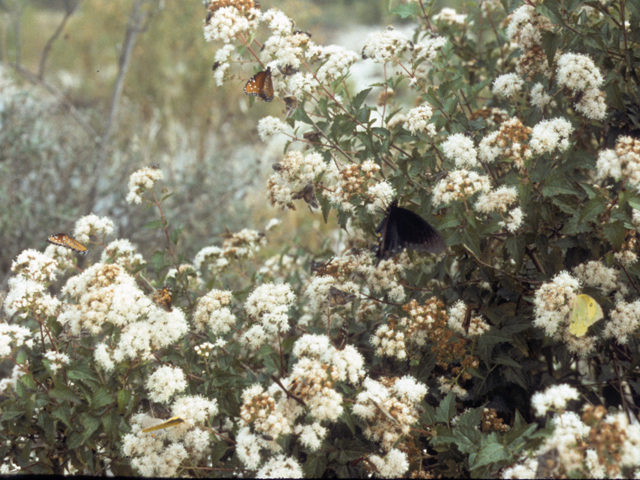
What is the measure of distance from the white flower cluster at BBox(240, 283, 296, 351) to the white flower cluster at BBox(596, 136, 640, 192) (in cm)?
113

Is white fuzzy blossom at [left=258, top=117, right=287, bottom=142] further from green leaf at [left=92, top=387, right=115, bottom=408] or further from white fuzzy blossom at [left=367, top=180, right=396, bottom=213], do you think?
green leaf at [left=92, top=387, right=115, bottom=408]

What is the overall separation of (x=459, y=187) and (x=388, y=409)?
0.77 meters

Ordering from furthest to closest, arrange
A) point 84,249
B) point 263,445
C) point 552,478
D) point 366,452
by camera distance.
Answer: point 84,249 → point 366,452 → point 263,445 → point 552,478

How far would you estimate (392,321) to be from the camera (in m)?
1.91

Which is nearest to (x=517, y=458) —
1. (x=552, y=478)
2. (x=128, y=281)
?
(x=552, y=478)

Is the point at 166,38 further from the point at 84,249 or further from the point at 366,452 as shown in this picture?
the point at 366,452

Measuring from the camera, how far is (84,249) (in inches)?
88.8

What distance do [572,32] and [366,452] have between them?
1.75 meters

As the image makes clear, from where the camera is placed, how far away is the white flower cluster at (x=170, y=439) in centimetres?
159

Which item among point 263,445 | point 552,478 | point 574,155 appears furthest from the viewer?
point 574,155

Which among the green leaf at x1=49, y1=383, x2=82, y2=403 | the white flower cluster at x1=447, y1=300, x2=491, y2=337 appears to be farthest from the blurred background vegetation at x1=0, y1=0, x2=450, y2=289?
the green leaf at x1=49, y1=383, x2=82, y2=403

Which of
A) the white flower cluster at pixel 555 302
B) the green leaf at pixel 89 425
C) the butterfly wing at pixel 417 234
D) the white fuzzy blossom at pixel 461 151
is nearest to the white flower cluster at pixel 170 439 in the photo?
the green leaf at pixel 89 425

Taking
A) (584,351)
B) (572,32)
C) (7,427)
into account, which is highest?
(572,32)

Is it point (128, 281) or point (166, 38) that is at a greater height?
point (166, 38)
